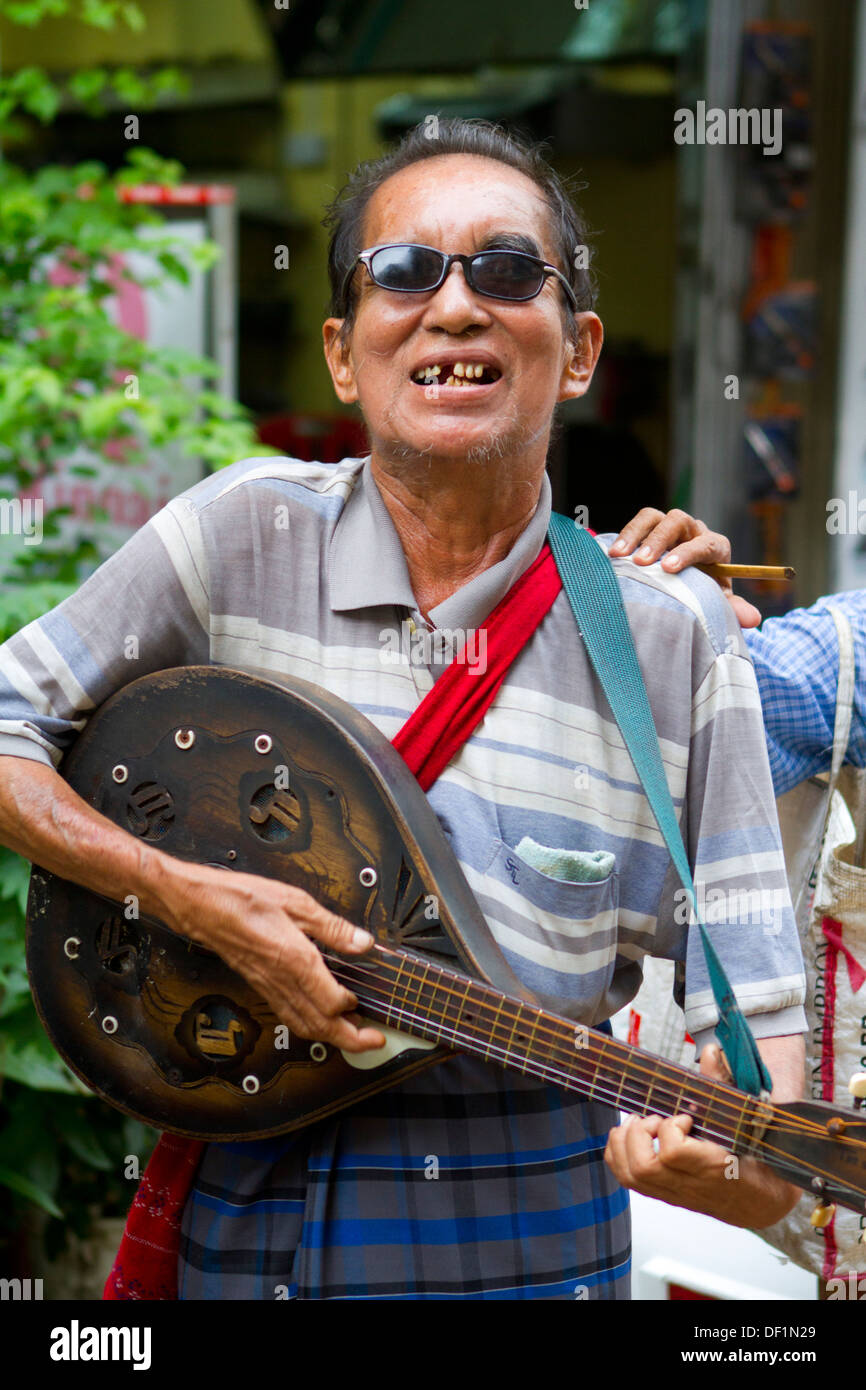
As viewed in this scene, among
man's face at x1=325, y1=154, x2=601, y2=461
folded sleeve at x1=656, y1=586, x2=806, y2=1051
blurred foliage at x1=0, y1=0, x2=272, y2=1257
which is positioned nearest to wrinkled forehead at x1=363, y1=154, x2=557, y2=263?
man's face at x1=325, y1=154, x2=601, y2=461

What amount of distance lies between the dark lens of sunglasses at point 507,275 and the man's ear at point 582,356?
0.18 meters

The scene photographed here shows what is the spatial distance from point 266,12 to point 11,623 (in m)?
4.45

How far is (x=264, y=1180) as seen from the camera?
173 cm

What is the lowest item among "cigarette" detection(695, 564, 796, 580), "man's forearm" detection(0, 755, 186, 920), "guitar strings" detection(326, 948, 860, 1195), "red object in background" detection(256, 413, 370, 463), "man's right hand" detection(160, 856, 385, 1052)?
"guitar strings" detection(326, 948, 860, 1195)

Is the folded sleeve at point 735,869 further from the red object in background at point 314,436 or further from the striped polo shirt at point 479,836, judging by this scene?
the red object in background at point 314,436

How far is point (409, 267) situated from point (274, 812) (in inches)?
26.6

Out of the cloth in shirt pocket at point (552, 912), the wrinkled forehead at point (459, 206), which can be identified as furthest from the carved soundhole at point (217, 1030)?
the wrinkled forehead at point (459, 206)

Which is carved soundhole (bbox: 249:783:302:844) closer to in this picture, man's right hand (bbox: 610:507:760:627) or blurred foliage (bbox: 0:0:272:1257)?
man's right hand (bbox: 610:507:760:627)

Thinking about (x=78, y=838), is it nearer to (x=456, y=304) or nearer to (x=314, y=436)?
(x=456, y=304)

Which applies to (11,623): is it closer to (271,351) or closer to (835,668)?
(835,668)

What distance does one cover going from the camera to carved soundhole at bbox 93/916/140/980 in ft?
5.88

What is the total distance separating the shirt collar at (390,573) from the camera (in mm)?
1772

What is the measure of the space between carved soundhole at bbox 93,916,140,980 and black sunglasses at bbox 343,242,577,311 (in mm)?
855

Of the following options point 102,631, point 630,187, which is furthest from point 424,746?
point 630,187
